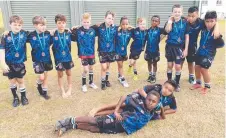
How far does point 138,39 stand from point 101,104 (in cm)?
186

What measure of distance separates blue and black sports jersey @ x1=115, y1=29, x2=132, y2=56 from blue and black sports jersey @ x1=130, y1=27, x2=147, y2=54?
0.48 ft

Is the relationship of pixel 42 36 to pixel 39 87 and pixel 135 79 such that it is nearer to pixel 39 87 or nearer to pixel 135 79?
pixel 39 87

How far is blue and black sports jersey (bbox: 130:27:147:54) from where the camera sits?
634cm

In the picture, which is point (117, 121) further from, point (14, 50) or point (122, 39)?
point (14, 50)

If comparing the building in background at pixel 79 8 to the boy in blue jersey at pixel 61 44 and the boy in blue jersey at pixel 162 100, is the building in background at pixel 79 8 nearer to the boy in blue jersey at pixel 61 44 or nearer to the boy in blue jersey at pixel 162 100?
the boy in blue jersey at pixel 61 44

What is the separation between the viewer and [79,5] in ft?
39.4

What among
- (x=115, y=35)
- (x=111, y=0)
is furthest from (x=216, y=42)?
(x=111, y=0)

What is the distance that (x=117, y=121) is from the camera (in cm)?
461

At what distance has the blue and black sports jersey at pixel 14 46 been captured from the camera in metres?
5.21

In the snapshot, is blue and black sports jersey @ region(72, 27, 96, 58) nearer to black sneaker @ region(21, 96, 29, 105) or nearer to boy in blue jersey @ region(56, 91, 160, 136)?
black sneaker @ region(21, 96, 29, 105)

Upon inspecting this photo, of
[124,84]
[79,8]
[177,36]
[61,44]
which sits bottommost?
[124,84]

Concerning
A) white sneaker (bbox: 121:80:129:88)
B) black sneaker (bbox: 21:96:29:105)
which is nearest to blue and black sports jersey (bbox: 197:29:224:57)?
white sneaker (bbox: 121:80:129:88)

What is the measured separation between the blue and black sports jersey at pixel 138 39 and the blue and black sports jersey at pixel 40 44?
2.03 metres

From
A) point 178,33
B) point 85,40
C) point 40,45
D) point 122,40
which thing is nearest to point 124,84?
point 122,40
